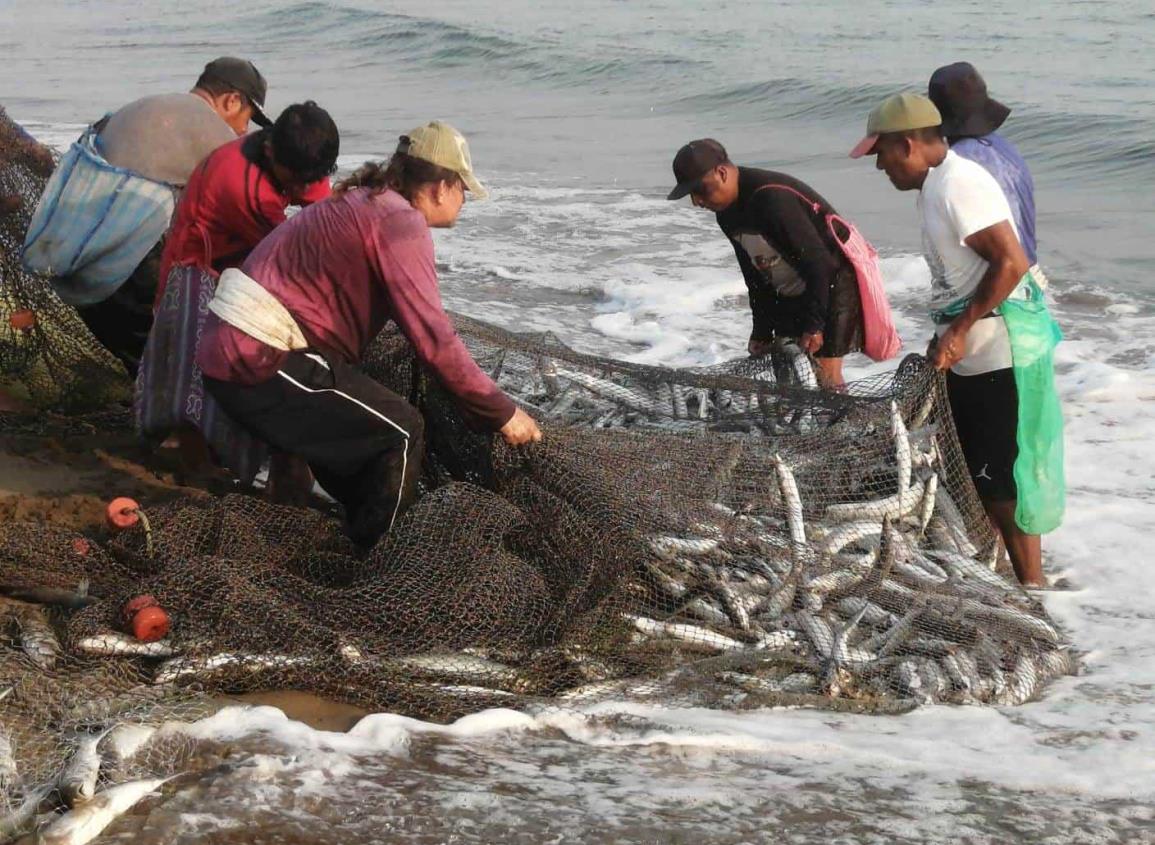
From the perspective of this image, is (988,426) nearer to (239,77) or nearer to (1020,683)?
(1020,683)

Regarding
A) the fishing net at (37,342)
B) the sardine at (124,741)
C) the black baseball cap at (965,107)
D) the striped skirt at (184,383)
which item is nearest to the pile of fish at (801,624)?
the sardine at (124,741)

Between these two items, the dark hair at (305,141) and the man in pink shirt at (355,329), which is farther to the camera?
the dark hair at (305,141)

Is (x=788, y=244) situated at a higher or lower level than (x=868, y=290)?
higher

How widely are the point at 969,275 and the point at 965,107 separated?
2.29 ft

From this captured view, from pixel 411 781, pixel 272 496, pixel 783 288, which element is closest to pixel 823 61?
pixel 783 288

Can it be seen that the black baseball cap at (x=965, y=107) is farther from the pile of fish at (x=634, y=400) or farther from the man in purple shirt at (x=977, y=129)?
the pile of fish at (x=634, y=400)

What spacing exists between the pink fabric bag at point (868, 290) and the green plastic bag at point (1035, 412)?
0.90 metres

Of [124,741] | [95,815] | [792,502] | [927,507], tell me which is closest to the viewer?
[95,815]

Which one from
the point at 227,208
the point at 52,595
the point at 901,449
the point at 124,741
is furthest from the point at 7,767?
the point at 901,449

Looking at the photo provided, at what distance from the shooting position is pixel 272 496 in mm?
5316

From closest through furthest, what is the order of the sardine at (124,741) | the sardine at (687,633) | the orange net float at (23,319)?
the sardine at (124,741)
the sardine at (687,633)
the orange net float at (23,319)

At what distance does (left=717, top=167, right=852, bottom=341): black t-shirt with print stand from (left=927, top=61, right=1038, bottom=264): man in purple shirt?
0.81 m

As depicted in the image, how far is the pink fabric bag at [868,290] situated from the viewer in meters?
5.98

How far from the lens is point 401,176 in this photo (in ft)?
14.5
